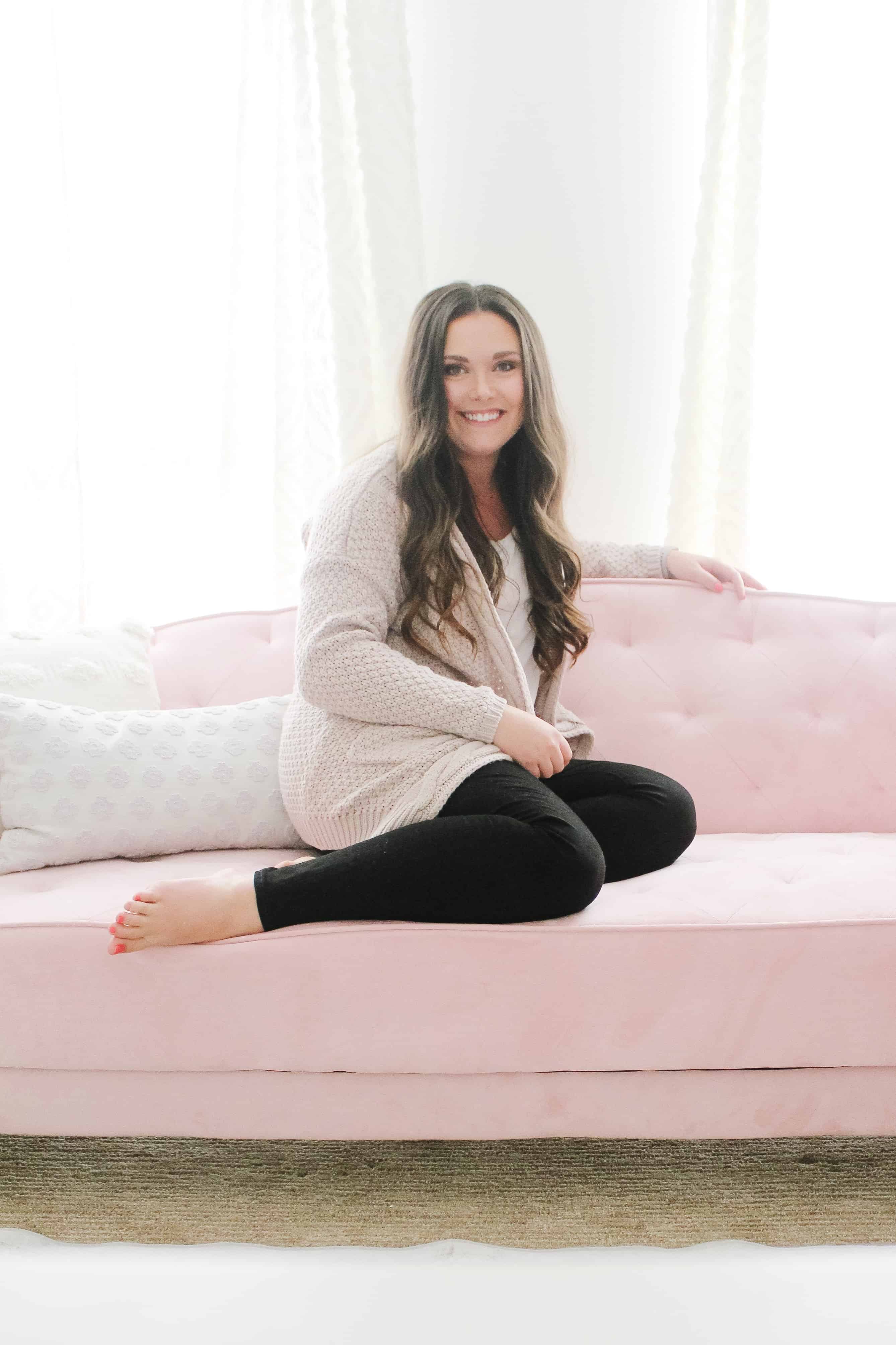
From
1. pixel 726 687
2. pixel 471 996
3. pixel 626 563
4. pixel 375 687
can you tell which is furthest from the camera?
pixel 626 563

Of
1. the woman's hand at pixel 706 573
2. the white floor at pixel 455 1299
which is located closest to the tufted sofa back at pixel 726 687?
the woman's hand at pixel 706 573

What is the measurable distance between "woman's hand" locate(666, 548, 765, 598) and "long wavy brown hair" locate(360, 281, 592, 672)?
0.22 meters

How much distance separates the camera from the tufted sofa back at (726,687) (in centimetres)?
163

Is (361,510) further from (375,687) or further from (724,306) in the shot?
(724,306)

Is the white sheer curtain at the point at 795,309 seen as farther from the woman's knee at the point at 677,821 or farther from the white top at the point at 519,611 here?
the woman's knee at the point at 677,821

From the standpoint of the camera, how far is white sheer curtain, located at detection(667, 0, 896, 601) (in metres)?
2.00

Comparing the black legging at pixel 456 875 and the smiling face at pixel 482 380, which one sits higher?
the smiling face at pixel 482 380

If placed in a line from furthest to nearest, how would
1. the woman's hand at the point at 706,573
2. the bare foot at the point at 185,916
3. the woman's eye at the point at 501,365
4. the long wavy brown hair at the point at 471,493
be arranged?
the woman's hand at the point at 706,573, the woman's eye at the point at 501,365, the long wavy brown hair at the point at 471,493, the bare foot at the point at 185,916

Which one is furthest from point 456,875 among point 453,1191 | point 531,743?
point 453,1191

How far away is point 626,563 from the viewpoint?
1.81 metres

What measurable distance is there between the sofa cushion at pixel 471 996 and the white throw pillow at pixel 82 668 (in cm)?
50

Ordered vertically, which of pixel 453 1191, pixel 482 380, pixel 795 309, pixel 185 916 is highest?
pixel 795 309

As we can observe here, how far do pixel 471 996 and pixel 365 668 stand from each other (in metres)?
0.45

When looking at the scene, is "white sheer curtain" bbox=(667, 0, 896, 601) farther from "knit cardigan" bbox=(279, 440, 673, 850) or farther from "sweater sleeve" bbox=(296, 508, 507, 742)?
"sweater sleeve" bbox=(296, 508, 507, 742)
